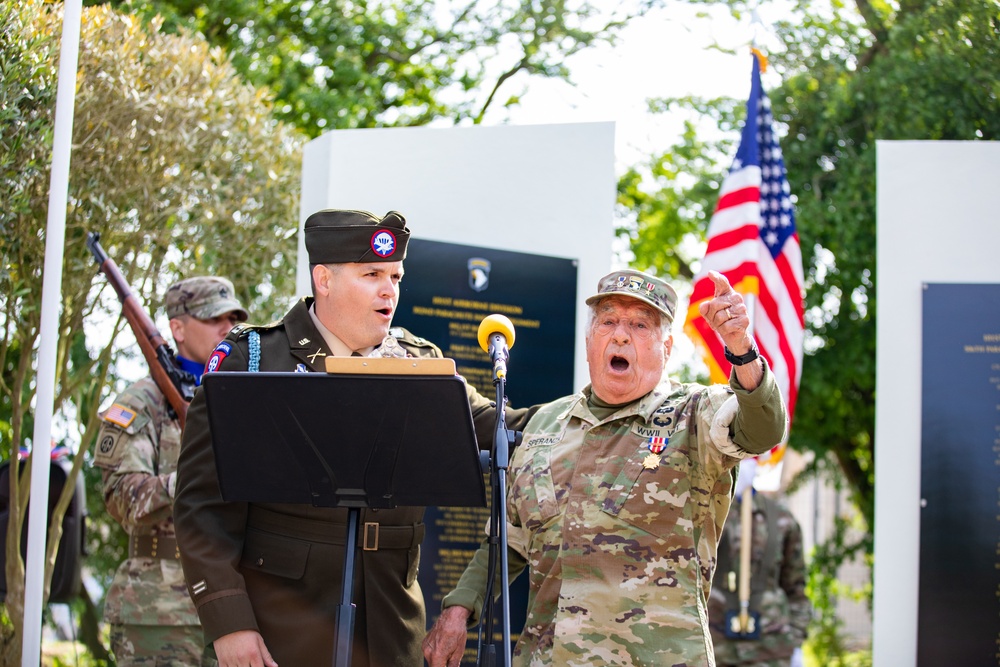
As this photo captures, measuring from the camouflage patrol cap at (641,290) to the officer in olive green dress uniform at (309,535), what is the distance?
2.55 feet

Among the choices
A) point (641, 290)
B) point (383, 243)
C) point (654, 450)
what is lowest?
point (654, 450)

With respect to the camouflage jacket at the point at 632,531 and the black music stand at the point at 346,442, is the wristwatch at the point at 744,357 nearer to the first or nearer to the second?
the camouflage jacket at the point at 632,531

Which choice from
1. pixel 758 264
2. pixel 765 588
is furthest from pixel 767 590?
pixel 758 264

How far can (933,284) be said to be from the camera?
5379mm

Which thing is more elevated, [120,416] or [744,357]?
[744,357]

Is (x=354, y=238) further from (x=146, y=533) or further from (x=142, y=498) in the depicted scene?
(x=146, y=533)

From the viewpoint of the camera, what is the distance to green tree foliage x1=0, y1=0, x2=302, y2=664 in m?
5.72

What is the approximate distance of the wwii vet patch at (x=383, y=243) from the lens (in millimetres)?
3936

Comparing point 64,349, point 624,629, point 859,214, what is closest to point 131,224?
point 64,349

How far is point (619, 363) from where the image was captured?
12.7ft

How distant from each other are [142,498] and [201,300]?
111 centimetres

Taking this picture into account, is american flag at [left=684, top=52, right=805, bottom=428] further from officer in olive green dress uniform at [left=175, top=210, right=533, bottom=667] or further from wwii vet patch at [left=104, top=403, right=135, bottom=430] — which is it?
wwii vet patch at [left=104, top=403, right=135, bottom=430]

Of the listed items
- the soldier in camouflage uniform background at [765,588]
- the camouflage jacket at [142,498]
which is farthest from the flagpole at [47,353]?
the soldier in camouflage uniform background at [765,588]

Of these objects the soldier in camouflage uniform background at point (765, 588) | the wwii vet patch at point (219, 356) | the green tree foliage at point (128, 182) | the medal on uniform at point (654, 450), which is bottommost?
the soldier in camouflage uniform background at point (765, 588)
